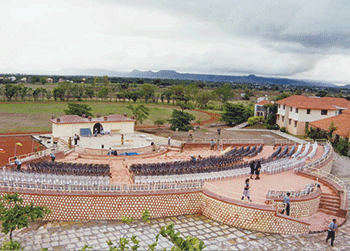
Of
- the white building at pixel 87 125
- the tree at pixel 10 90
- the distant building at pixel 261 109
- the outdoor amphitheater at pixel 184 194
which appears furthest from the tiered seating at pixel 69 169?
the tree at pixel 10 90

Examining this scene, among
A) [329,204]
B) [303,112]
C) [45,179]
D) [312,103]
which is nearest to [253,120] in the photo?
[303,112]

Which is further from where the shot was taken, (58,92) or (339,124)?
(58,92)

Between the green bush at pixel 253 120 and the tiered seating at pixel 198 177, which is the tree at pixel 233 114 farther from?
the tiered seating at pixel 198 177

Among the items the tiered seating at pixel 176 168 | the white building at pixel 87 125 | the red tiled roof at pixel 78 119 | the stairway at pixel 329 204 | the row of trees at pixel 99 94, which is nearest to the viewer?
the stairway at pixel 329 204

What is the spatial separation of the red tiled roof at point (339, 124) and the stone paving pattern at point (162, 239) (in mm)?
19630

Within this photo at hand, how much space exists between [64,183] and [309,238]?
12.3m

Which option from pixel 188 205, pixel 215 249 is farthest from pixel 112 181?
pixel 215 249

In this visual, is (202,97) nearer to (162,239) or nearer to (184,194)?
(184,194)

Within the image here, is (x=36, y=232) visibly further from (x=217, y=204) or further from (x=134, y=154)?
(x=134, y=154)

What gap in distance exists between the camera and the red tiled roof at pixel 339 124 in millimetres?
31547

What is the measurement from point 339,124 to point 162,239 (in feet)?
97.1

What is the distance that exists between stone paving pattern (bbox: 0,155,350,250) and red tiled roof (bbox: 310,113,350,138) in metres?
19.6

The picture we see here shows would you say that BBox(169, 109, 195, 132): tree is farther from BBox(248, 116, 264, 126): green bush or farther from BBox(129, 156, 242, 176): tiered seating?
BBox(129, 156, 242, 176): tiered seating

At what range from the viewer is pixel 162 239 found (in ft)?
42.1
